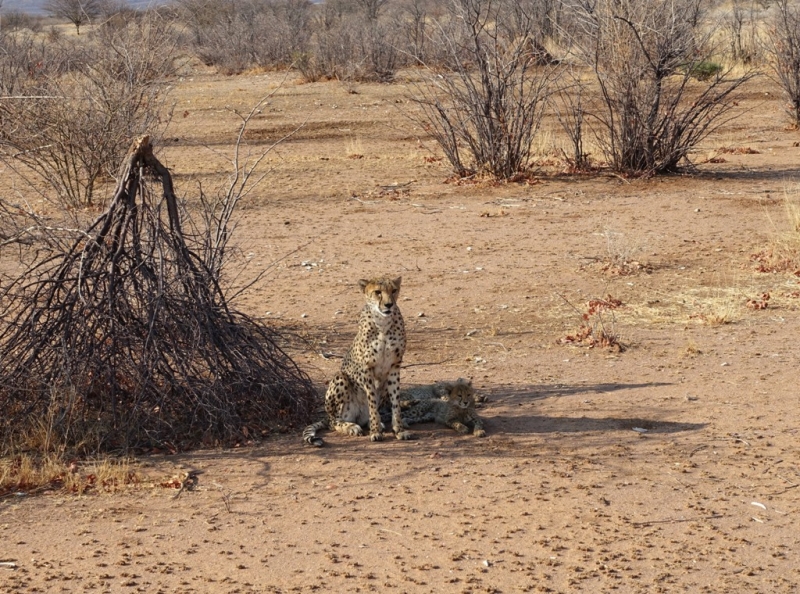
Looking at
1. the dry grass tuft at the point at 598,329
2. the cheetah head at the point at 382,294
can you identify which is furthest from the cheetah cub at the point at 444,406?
the dry grass tuft at the point at 598,329

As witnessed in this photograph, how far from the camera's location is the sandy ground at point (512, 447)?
15.4 ft

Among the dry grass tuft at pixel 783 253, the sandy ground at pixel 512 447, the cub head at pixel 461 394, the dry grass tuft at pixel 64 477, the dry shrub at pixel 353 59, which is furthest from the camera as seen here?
the dry shrub at pixel 353 59

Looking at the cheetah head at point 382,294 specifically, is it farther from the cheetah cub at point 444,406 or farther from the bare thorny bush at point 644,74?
the bare thorny bush at point 644,74

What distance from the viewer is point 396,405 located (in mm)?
6227

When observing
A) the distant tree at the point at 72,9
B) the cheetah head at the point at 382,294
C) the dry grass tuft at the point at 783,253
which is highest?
the distant tree at the point at 72,9

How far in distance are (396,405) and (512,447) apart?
0.67m

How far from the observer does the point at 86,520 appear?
16.7 ft

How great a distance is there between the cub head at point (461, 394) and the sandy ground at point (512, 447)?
0.20 metres

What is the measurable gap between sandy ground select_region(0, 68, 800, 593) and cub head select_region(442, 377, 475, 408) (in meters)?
0.20

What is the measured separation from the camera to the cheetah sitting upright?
6.14m

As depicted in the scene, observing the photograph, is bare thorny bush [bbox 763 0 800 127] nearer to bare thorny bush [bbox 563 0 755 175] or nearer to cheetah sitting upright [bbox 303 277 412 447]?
bare thorny bush [bbox 563 0 755 175]

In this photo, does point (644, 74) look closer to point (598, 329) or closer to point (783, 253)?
point (783, 253)

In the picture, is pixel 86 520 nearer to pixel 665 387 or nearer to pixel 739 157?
pixel 665 387

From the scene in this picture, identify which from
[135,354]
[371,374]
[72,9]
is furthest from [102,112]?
[72,9]
